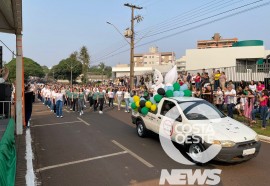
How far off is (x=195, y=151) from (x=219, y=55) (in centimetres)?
3127

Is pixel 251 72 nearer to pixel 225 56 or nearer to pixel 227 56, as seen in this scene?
pixel 227 56

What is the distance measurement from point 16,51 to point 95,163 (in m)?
6.30

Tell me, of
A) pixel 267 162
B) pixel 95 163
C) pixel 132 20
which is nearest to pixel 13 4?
pixel 95 163

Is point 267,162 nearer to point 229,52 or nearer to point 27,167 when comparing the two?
point 27,167

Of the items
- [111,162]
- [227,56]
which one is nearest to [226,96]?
[111,162]

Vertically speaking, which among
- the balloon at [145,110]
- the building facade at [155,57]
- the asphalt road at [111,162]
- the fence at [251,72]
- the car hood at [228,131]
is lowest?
the asphalt road at [111,162]

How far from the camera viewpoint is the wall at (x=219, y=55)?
35.7 m

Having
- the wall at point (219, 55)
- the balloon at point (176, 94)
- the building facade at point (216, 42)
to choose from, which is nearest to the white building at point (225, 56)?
the wall at point (219, 55)

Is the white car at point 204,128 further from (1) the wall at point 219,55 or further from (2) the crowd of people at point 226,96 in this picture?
(1) the wall at point 219,55

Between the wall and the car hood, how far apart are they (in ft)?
98.6

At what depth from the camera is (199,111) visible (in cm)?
816

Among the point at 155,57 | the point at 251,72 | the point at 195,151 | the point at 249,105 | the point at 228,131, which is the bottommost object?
the point at 195,151

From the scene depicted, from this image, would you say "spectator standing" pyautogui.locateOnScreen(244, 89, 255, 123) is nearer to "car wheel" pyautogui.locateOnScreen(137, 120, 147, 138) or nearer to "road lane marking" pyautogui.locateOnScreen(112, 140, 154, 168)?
"car wheel" pyautogui.locateOnScreen(137, 120, 147, 138)

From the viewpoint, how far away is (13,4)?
28.8ft
